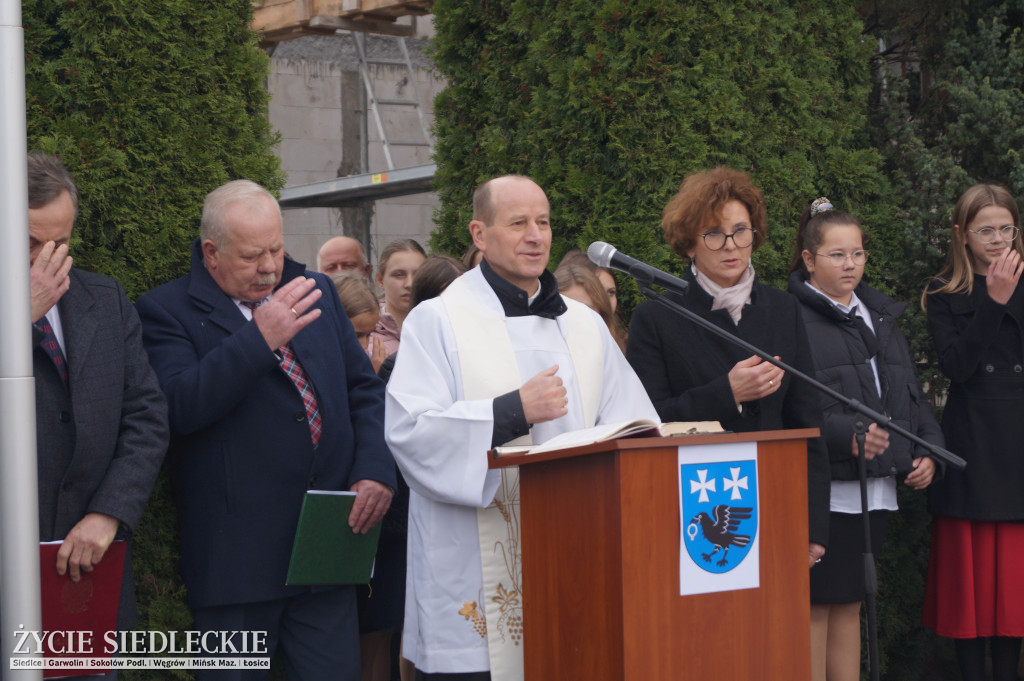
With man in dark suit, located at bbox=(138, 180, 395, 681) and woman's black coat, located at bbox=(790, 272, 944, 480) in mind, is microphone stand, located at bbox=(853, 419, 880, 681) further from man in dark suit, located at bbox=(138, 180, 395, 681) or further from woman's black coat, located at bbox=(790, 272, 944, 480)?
man in dark suit, located at bbox=(138, 180, 395, 681)

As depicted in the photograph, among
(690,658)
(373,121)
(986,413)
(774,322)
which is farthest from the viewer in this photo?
(373,121)

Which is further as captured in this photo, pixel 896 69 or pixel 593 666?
pixel 896 69

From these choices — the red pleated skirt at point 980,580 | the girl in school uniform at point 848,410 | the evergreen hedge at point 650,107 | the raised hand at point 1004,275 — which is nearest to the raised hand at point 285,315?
the girl in school uniform at point 848,410

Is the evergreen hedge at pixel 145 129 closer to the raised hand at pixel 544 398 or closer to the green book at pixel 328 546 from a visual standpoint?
the green book at pixel 328 546

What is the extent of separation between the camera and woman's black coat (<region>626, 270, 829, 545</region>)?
422 cm

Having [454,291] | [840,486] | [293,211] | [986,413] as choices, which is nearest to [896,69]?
[986,413]

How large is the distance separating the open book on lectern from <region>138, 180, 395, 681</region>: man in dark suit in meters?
0.96

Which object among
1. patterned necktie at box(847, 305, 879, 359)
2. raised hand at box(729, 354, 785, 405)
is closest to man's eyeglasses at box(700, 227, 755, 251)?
raised hand at box(729, 354, 785, 405)

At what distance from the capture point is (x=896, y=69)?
7.33 meters

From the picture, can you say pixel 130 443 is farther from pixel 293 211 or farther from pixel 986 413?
pixel 293 211

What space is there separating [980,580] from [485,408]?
3.06m

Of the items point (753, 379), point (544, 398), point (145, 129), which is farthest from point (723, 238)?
point (145, 129)

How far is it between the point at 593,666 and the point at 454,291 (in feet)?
4.81

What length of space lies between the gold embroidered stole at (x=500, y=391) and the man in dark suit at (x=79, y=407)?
102cm
